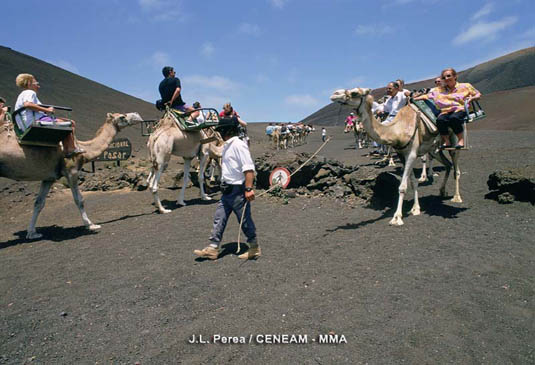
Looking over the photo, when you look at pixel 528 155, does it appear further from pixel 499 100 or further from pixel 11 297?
pixel 499 100

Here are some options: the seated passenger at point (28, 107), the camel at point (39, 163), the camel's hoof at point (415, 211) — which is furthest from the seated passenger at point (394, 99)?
the seated passenger at point (28, 107)

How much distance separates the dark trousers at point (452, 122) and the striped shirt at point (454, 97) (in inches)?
4.2

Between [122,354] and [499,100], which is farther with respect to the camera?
[499,100]

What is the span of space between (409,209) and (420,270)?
134 inches

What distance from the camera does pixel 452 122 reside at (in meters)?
6.77

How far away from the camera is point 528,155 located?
12070 mm

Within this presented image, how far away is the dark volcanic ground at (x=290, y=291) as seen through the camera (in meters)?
3.30

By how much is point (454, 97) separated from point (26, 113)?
8.44 m

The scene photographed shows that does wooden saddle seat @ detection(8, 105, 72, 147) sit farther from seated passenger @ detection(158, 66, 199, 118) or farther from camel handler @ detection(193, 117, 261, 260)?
camel handler @ detection(193, 117, 261, 260)

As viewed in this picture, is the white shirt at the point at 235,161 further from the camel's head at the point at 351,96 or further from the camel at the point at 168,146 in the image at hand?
the camel at the point at 168,146

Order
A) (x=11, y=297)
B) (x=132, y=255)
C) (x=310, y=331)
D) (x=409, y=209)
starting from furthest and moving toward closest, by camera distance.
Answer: (x=409, y=209) → (x=132, y=255) → (x=11, y=297) → (x=310, y=331)

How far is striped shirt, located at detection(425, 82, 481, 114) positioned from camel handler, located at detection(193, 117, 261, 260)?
4.40 m

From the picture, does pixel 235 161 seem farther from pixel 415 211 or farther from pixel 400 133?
pixel 415 211

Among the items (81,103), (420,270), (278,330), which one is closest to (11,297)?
(278,330)
